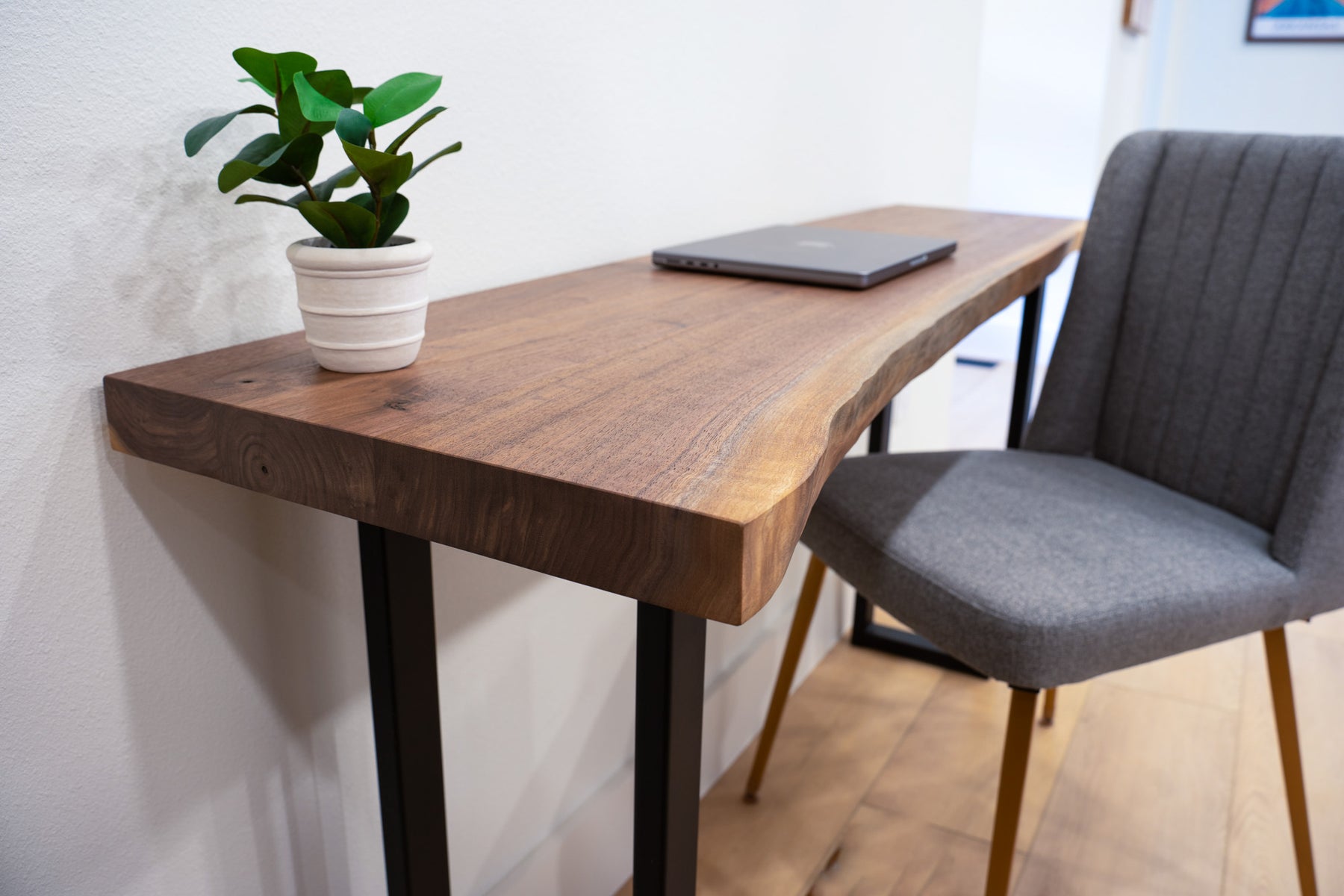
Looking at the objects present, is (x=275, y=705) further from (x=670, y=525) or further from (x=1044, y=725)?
(x=1044, y=725)

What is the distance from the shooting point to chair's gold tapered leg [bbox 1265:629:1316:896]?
112 cm

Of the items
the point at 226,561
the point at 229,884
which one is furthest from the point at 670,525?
the point at 229,884

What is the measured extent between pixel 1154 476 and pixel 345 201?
1062 millimetres

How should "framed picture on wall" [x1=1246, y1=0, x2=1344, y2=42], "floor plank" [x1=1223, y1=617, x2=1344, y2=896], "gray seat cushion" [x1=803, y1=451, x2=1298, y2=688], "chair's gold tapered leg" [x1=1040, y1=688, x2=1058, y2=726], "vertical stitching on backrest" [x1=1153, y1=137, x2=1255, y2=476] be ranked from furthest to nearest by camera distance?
"framed picture on wall" [x1=1246, y1=0, x2=1344, y2=42], "chair's gold tapered leg" [x1=1040, y1=688, x2=1058, y2=726], "floor plank" [x1=1223, y1=617, x2=1344, y2=896], "vertical stitching on backrest" [x1=1153, y1=137, x2=1255, y2=476], "gray seat cushion" [x1=803, y1=451, x2=1298, y2=688]

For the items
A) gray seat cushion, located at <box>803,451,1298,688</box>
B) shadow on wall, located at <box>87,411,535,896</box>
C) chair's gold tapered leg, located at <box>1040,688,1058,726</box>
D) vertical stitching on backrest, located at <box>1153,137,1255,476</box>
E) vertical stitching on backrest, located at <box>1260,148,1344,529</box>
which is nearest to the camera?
shadow on wall, located at <box>87,411,535,896</box>

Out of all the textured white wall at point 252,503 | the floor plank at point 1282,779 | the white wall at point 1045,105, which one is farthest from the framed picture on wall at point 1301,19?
the textured white wall at point 252,503

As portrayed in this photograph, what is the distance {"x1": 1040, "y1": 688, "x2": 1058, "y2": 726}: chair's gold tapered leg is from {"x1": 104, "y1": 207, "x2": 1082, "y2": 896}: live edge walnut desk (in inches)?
36.1

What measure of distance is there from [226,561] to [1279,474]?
1.06 m

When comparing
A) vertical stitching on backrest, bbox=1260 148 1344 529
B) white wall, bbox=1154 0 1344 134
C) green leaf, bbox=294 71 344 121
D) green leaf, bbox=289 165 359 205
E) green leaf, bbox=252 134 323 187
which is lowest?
vertical stitching on backrest, bbox=1260 148 1344 529

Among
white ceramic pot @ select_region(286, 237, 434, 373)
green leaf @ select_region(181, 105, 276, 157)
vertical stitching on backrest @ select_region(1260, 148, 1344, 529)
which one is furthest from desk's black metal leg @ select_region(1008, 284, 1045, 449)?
green leaf @ select_region(181, 105, 276, 157)

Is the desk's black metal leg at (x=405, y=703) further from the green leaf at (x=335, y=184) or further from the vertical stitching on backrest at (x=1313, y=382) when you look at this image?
the vertical stitching on backrest at (x=1313, y=382)

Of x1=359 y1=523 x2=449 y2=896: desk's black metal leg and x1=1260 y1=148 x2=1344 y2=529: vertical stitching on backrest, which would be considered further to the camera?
x1=1260 y1=148 x2=1344 y2=529: vertical stitching on backrest

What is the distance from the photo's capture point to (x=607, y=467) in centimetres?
47

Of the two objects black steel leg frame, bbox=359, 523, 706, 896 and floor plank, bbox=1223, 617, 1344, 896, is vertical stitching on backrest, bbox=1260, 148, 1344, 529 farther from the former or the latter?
black steel leg frame, bbox=359, 523, 706, 896
